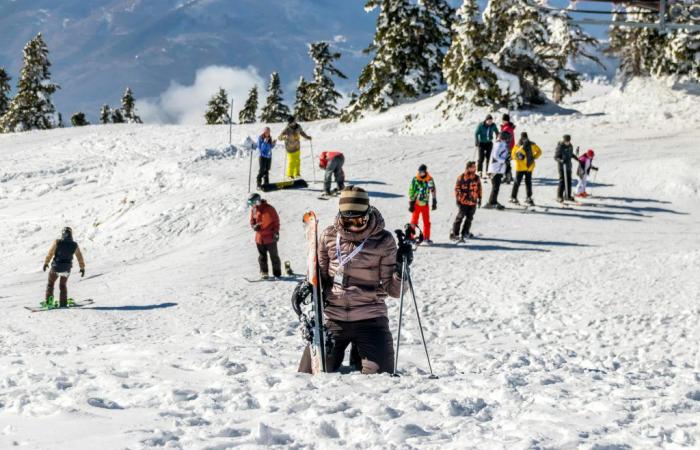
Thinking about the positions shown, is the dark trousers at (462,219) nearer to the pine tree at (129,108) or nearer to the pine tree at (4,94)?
the pine tree at (4,94)

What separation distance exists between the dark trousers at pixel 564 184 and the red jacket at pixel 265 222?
30.4ft

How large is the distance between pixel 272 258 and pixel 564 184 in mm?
10047

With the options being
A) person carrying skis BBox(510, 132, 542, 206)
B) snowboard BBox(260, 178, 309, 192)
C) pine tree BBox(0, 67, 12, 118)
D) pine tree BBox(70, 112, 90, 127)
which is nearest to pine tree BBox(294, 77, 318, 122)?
pine tree BBox(70, 112, 90, 127)

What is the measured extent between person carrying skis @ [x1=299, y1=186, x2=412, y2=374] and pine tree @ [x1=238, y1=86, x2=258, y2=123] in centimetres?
6667

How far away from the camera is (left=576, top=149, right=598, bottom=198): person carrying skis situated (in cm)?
1916

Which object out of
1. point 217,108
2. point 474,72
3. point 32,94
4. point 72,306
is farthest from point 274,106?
point 72,306

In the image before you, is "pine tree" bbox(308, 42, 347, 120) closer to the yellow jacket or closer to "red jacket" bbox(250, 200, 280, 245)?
the yellow jacket

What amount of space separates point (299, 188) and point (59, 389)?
1538 cm

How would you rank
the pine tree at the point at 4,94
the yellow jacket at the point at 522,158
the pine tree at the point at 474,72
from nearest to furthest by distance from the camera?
the yellow jacket at the point at 522,158
the pine tree at the point at 474,72
the pine tree at the point at 4,94

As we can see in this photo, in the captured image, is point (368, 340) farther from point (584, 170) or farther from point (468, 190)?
point (584, 170)

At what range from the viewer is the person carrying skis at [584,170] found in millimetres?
19156

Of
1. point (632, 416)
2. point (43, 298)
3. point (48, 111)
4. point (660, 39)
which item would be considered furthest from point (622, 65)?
point (48, 111)

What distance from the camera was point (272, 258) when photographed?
13.8m

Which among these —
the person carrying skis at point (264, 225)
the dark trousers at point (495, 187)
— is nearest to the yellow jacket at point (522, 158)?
the dark trousers at point (495, 187)
